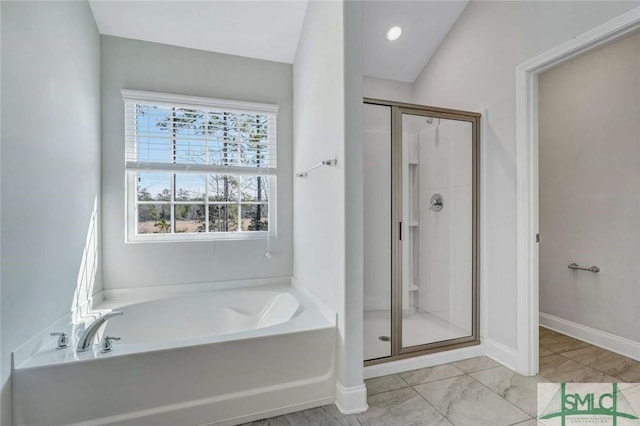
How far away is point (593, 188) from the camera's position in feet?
8.77

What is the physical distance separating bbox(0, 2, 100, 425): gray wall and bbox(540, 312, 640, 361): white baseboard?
3.78 m

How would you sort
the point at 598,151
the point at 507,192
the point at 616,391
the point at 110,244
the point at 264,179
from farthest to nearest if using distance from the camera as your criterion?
the point at 264,179 → the point at 598,151 → the point at 110,244 → the point at 507,192 → the point at 616,391

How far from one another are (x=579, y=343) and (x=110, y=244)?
12.6 ft

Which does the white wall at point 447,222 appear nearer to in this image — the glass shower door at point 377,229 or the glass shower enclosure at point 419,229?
the glass shower enclosure at point 419,229

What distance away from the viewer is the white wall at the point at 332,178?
180 centimetres

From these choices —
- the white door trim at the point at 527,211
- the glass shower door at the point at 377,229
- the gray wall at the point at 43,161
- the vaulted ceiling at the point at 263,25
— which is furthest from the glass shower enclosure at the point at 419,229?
the gray wall at the point at 43,161

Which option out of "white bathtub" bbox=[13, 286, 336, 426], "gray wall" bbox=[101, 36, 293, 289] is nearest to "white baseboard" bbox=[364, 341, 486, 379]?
"white bathtub" bbox=[13, 286, 336, 426]

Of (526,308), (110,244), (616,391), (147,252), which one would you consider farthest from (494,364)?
(110,244)

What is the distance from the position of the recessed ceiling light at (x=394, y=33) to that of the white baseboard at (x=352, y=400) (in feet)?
9.17

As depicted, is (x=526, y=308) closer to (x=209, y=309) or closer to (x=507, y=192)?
(x=507, y=192)

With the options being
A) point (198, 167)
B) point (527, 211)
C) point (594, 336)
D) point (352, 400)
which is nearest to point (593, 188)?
point (527, 211)

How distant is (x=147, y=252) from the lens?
2531 millimetres

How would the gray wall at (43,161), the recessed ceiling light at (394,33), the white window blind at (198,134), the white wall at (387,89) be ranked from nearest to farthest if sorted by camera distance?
1. the gray wall at (43,161)
2. the white window blind at (198,134)
3. the recessed ceiling light at (394,33)
4. the white wall at (387,89)

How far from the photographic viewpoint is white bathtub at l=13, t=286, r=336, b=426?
57.5 inches
